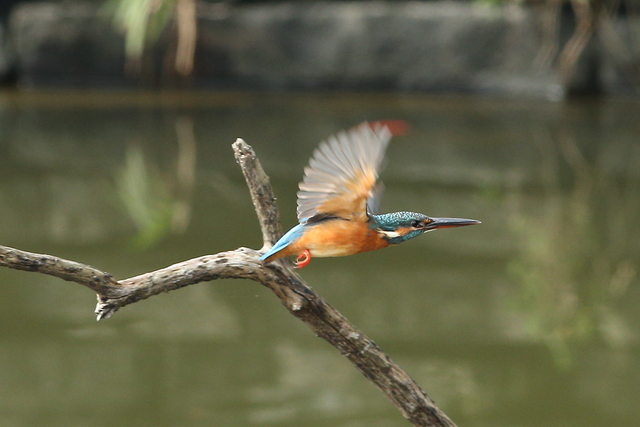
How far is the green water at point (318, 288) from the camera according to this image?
5.61ft

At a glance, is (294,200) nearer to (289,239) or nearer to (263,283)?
(263,283)

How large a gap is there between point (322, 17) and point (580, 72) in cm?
163

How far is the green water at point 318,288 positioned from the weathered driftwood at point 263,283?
526 mm

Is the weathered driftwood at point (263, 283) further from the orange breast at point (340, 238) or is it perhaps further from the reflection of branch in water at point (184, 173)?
the reflection of branch in water at point (184, 173)

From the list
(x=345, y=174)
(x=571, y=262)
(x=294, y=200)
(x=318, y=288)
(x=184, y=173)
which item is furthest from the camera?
(x=184, y=173)

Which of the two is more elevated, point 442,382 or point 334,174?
point 334,174

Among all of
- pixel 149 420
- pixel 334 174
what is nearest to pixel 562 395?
pixel 149 420

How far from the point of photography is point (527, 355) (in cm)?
191

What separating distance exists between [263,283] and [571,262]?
1.65 metres

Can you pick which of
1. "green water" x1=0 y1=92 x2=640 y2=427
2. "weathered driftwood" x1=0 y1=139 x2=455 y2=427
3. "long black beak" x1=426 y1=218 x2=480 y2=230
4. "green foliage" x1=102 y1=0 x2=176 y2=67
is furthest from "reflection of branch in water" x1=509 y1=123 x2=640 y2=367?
"green foliage" x1=102 y1=0 x2=176 y2=67

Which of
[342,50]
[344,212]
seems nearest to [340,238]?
[344,212]

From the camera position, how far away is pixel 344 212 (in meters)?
0.95

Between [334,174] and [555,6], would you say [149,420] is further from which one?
[555,6]

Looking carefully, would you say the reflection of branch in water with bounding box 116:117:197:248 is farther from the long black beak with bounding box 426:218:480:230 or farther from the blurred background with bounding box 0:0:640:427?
the long black beak with bounding box 426:218:480:230
